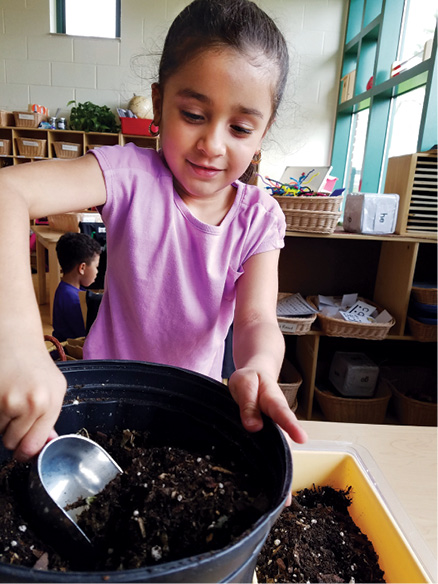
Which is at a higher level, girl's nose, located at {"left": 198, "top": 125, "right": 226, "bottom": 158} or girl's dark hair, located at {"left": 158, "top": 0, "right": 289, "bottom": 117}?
girl's dark hair, located at {"left": 158, "top": 0, "right": 289, "bottom": 117}

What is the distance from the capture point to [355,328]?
6.45 feet

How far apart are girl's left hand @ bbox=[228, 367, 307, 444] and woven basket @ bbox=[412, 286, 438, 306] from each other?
1.73 m

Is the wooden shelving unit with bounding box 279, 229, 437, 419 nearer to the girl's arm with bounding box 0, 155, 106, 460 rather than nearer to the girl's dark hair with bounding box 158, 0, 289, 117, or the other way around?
the girl's dark hair with bounding box 158, 0, 289, 117

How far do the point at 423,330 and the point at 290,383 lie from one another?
0.69 m

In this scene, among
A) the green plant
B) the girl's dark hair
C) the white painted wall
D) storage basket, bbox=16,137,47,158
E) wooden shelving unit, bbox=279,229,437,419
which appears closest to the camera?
the girl's dark hair

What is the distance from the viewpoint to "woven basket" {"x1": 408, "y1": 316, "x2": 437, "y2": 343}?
1.95m

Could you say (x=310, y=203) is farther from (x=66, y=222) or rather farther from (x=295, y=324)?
(x=66, y=222)

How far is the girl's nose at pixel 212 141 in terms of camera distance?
1.99ft

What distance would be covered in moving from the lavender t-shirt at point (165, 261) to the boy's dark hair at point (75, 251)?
164 centimetres

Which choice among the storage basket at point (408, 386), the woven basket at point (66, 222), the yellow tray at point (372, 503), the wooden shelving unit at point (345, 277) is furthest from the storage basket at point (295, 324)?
the woven basket at point (66, 222)

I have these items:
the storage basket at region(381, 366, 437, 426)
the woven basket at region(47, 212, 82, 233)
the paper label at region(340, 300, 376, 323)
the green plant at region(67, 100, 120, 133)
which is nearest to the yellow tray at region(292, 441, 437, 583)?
the paper label at region(340, 300, 376, 323)

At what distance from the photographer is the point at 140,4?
4.77 m

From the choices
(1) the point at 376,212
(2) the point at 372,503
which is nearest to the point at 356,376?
(1) the point at 376,212

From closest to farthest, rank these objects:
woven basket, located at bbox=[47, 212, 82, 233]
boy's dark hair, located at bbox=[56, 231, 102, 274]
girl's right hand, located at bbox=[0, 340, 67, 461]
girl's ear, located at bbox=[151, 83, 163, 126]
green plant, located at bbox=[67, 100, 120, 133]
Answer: girl's right hand, located at bbox=[0, 340, 67, 461]
girl's ear, located at bbox=[151, 83, 163, 126]
boy's dark hair, located at bbox=[56, 231, 102, 274]
woven basket, located at bbox=[47, 212, 82, 233]
green plant, located at bbox=[67, 100, 120, 133]
